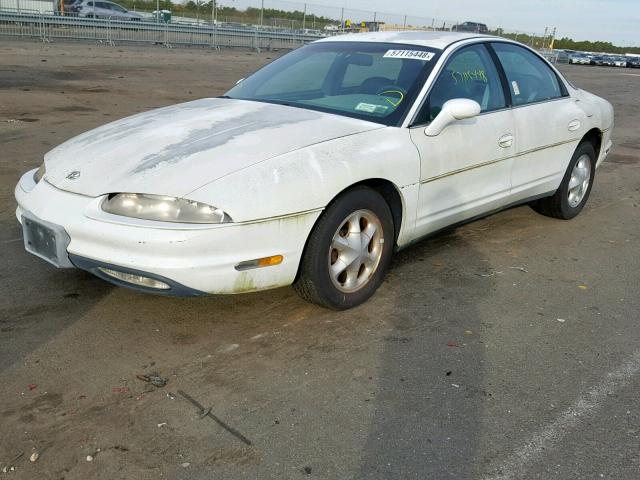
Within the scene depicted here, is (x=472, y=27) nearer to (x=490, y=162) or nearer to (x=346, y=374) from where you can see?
(x=490, y=162)

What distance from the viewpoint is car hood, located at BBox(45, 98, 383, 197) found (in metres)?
3.23

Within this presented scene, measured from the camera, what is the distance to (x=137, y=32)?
82.6ft

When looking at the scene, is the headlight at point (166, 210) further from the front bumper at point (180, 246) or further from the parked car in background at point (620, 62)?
the parked car in background at point (620, 62)

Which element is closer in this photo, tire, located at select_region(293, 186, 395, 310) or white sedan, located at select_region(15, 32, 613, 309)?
white sedan, located at select_region(15, 32, 613, 309)

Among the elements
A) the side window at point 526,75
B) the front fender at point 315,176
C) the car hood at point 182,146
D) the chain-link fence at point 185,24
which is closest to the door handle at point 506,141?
the side window at point 526,75

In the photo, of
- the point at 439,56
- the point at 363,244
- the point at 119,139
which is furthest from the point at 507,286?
the point at 119,139

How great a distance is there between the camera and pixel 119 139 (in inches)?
147

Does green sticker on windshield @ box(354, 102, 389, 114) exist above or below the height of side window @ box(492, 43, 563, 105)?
below

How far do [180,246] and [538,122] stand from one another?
314 centimetres

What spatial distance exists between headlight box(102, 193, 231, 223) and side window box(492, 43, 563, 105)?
2.72m

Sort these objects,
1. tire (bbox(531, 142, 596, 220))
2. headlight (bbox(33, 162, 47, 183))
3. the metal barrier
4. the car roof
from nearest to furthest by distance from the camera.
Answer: headlight (bbox(33, 162, 47, 183)), the car roof, tire (bbox(531, 142, 596, 220)), the metal barrier

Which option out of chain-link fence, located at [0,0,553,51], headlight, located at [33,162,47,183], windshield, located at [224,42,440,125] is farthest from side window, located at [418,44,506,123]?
chain-link fence, located at [0,0,553,51]

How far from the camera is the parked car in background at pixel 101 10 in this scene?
26.8 m

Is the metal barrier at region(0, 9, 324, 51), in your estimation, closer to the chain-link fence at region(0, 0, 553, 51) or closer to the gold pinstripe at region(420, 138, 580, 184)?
the chain-link fence at region(0, 0, 553, 51)
